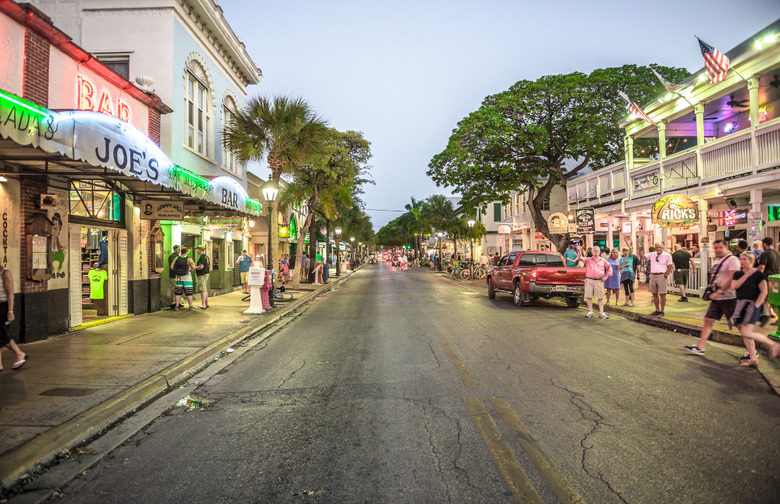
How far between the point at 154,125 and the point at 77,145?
750 centimetres

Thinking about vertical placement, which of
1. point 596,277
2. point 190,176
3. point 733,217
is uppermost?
point 190,176

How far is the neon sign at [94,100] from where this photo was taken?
34.7 ft

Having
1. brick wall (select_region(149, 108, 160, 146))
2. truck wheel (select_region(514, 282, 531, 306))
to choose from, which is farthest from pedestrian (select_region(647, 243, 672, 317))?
brick wall (select_region(149, 108, 160, 146))

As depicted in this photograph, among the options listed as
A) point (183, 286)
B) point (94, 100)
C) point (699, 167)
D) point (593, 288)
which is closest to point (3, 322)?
point (94, 100)

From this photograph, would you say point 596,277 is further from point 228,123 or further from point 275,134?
point 228,123

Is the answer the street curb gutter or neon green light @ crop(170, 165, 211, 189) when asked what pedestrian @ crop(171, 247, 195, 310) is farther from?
the street curb gutter

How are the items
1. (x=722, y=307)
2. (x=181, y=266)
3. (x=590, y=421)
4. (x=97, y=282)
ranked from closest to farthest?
(x=590, y=421)
(x=722, y=307)
(x=97, y=282)
(x=181, y=266)

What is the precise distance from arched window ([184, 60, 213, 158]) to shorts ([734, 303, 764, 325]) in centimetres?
1541

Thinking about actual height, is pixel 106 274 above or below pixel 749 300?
above

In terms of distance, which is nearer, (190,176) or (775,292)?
(775,292)

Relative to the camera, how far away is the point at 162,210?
41.4 ft

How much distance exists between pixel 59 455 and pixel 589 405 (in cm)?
521

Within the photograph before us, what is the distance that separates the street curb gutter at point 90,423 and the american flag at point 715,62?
49.0ft

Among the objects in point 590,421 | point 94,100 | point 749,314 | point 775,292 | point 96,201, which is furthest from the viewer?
point 96,201
